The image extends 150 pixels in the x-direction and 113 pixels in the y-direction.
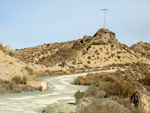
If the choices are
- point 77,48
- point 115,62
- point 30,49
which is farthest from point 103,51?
point 30,49

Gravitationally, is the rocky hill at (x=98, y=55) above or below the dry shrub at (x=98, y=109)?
above

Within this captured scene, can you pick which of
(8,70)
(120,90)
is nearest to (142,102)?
(120,90)

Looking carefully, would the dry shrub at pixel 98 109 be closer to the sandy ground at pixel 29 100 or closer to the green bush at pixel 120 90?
the sandy ground at pixel 29 100

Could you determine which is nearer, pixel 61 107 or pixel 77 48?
pixel 61 107

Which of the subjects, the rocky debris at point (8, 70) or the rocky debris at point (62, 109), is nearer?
the rocky debris at point (62, 109)

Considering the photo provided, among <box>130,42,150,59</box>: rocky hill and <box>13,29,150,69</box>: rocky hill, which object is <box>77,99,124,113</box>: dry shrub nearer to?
<box>13,29,150,69</box>: rocky hill

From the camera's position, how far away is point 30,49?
96.8 meters

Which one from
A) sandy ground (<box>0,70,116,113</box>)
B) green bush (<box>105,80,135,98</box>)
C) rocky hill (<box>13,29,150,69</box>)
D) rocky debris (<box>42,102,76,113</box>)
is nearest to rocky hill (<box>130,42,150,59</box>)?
rocky hill (<box>13,29,150,69</box>)

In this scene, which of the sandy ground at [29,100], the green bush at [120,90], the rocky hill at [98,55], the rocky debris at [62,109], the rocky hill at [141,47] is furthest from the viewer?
the rocky hill at [141,47]

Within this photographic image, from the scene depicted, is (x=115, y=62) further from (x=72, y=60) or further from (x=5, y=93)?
(x=5, y=93)

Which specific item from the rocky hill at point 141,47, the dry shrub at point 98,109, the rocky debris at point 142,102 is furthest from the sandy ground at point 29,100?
the rocky hill at point 141,47

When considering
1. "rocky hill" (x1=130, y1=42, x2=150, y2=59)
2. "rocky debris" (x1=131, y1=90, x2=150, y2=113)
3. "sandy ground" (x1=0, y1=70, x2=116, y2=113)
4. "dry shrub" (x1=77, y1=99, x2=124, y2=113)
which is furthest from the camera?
"rocky hill" (x1=130, y1=42, x2=150, y2=59)

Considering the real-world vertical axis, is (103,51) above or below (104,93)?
above

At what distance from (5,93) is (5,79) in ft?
7.97
